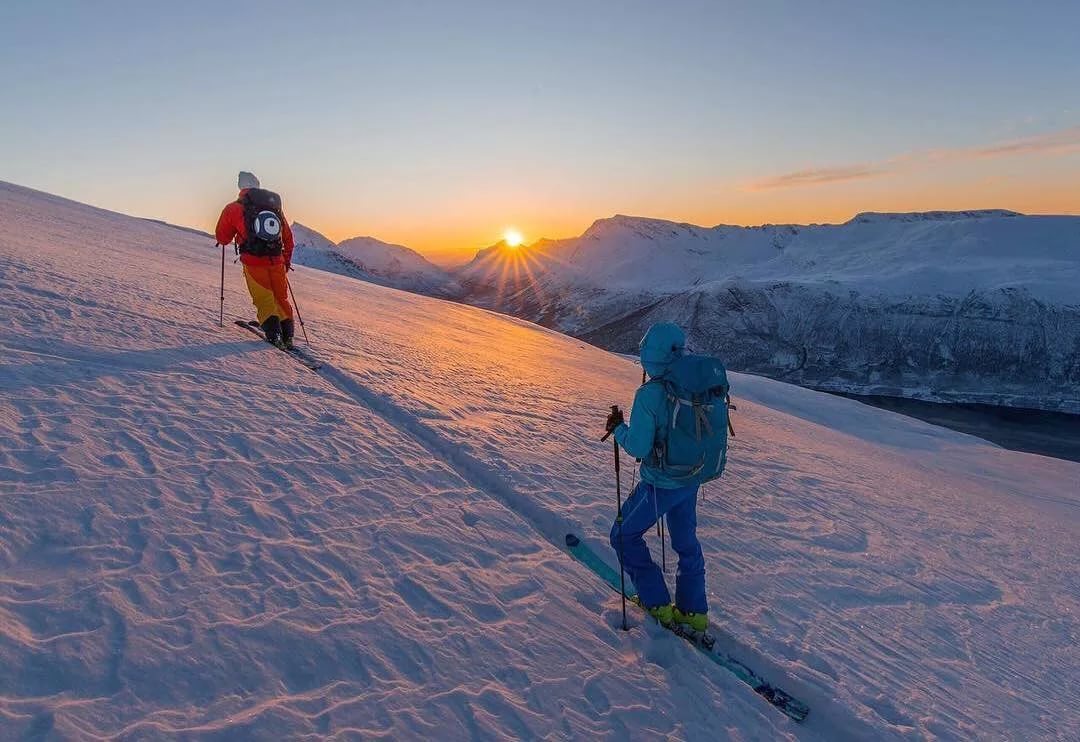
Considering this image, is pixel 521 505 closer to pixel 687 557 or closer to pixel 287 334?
pixel 687 557

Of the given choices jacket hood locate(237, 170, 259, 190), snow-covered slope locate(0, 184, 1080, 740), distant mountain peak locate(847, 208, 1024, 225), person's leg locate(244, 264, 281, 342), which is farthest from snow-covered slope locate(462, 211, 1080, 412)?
jacket hood locate(237, 170, 259, 190)

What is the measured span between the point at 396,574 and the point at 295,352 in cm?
769

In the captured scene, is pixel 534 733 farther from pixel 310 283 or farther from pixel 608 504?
pixel 310 283

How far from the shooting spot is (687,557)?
5.64 m

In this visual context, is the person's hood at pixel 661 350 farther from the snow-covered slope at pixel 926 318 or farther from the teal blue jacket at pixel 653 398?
the snow-covered slope at pixel 926 318

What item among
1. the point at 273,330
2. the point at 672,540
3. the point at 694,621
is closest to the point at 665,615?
the point at 694,621

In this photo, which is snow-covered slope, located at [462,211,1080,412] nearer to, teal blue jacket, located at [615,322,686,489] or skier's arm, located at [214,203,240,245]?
skier's arm, located at [214,203,240,245]

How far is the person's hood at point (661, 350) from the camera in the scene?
5.08m

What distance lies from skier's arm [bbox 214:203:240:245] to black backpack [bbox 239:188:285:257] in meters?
0.22

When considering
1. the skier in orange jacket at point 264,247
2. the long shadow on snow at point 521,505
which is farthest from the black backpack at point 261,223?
the long shadow on snow at point 521,505

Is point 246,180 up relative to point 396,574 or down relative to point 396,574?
up

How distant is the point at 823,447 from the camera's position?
1761 centimetres

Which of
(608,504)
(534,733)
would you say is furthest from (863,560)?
(534,733)

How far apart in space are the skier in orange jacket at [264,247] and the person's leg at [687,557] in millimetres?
9182
